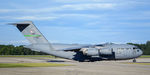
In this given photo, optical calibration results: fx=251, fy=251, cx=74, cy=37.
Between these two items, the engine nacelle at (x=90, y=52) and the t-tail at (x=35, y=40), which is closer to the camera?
the engine nacelle at (x=90, y=52)

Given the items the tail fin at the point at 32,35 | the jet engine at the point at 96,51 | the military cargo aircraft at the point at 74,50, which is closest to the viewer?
the jet engine at the point at 96,51

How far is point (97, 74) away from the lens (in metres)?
Answer: 18.3

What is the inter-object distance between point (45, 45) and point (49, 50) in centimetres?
100

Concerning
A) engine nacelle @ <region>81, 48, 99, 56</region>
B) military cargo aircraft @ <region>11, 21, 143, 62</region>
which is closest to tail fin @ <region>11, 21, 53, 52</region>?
military cargo aircraft @ <region>11, 21, 143, 62</region>

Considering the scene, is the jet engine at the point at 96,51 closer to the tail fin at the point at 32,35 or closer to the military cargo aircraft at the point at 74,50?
the military cargo aircraft at the point at 74,50

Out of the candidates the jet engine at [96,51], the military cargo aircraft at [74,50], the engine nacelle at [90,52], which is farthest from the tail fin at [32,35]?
the jet engine at [96,51]

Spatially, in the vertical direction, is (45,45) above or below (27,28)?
below

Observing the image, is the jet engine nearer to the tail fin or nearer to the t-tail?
the t-tail

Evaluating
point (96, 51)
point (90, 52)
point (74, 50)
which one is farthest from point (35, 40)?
point (96, 51)

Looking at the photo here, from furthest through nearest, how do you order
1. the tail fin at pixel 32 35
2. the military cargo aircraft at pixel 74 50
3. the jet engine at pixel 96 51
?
the tail fin at pixel 32 35
the military cargo aircraft at pixel 74 50
the jet engine at pixel 96 51

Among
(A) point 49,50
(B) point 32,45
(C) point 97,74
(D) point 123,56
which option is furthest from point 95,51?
(C) point 97,74

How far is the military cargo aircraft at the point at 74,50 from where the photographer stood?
3872 centimetres

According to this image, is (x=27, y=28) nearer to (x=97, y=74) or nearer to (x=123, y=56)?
(x=123, y=56)

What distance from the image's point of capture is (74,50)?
3838cm
